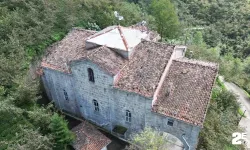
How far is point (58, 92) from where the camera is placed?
2995 centimetres

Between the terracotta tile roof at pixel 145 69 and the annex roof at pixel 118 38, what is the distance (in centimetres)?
108

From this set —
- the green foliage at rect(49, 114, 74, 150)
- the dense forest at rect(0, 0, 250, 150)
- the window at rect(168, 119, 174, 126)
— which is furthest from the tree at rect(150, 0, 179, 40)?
the green foliage at rect(49, 114, 74, 150)

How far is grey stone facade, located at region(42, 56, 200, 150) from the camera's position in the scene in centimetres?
2361

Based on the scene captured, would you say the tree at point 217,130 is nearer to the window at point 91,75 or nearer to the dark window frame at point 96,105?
the dark window frame at point 96,105

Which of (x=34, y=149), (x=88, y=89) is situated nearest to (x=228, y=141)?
(x=88, y=89)

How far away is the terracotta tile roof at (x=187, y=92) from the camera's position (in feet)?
73.9

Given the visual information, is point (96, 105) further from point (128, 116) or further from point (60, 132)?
point (60, 132)

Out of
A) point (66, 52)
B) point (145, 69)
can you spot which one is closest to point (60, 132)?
point (66, 52)

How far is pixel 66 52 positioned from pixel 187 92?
573 inches

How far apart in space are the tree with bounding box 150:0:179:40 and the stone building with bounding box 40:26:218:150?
1651 centimetres

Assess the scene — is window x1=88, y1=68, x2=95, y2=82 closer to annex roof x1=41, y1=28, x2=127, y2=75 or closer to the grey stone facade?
the grey stone facade

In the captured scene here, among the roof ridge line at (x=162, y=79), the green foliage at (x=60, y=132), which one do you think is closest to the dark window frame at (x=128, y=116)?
the roof ridge line at (x=162, y=79)

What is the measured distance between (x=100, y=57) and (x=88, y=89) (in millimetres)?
4413

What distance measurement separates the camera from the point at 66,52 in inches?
1107
